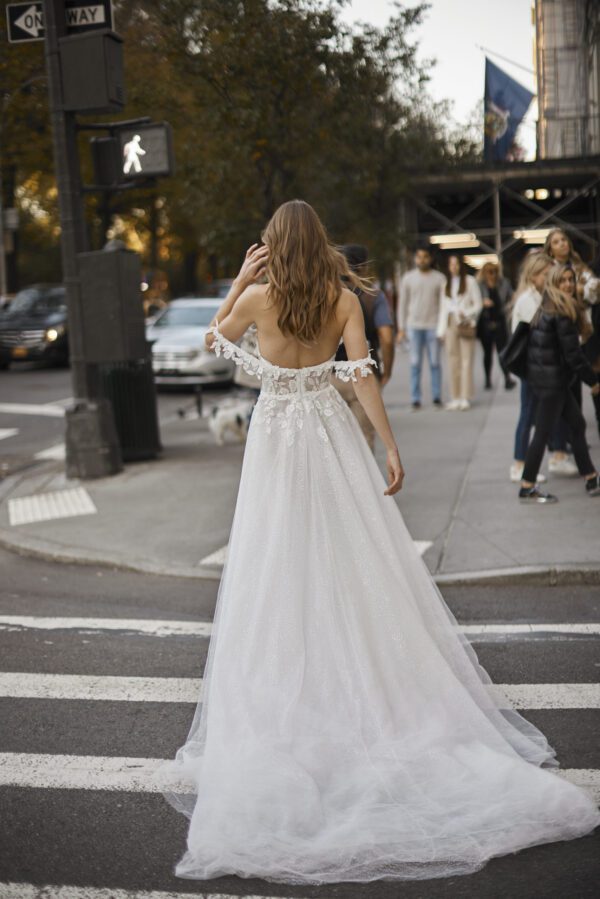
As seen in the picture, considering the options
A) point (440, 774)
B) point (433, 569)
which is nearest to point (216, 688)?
point (440, 774)

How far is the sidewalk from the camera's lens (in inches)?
286

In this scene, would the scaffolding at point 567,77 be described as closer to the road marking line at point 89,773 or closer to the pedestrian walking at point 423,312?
the pedestrian walking at point 423,312

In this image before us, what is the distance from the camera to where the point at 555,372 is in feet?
27.4

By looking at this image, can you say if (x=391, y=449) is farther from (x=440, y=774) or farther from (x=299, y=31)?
(x=299, y=31)

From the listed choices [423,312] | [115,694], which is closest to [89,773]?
[115,694]

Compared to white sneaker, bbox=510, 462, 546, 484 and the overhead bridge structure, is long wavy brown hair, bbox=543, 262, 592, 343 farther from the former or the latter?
the overhead bridge structure

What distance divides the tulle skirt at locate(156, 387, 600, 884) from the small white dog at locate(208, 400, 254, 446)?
8.06 m

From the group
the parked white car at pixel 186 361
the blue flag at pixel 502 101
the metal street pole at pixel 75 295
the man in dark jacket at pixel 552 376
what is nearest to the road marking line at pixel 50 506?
the metal street pole at pixel 75 295

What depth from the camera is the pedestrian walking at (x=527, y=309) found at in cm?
872

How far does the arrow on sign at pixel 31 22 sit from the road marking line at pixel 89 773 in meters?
7.61

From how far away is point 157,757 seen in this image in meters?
4.31

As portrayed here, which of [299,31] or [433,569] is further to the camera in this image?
[299,31]

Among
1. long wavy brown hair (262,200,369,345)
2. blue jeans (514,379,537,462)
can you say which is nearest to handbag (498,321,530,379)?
blue jeans (514,379,537,462)

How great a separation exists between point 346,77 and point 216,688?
11.8 m
